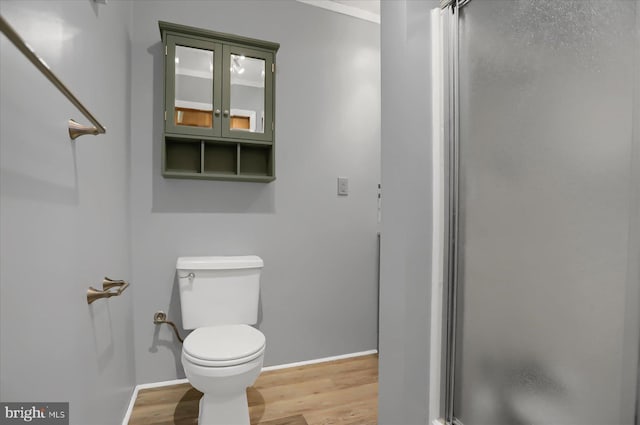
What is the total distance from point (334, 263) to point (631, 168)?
1.82 metres

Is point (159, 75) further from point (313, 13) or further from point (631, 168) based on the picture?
point (631, 168)

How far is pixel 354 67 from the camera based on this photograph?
7.75ft

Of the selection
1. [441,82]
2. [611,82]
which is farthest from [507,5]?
[611,82]

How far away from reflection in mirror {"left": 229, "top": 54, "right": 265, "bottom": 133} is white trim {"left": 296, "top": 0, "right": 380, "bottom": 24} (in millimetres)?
642

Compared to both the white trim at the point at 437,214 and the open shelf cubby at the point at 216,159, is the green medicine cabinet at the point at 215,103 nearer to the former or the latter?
the open shelf cubby at the point at 216,159

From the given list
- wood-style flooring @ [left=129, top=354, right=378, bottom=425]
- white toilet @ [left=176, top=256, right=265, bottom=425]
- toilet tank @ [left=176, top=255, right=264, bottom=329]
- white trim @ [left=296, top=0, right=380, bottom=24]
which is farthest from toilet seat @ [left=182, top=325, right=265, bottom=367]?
white trim @ [left=296, top=0, right=380, bottom=24]

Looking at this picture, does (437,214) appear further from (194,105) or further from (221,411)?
(194,105)

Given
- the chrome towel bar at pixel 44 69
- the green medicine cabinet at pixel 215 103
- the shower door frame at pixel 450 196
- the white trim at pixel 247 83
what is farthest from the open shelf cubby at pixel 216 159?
the shower door frame at pixel 450 196

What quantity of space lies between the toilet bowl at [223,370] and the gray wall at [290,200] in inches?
23.3

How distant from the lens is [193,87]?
1877 millimetres

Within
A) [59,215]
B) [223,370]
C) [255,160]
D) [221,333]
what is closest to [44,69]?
[59,215]

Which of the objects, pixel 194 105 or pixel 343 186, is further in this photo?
pixel 343 186

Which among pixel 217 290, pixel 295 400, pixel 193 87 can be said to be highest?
pixel 193 87

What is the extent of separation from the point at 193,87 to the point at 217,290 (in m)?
1.16
